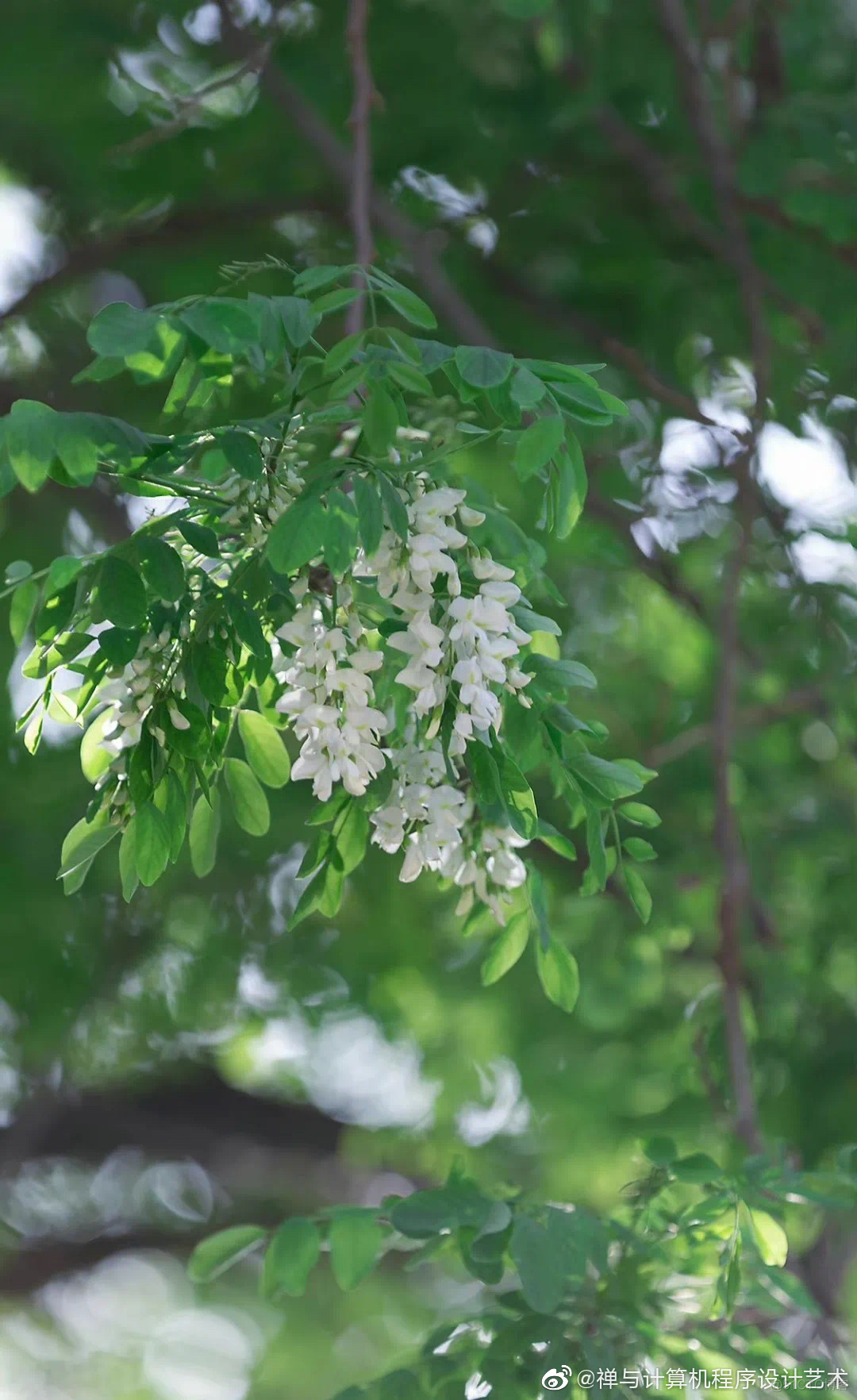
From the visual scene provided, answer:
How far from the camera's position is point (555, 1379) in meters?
1.26

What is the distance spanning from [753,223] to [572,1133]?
1945 millimetres

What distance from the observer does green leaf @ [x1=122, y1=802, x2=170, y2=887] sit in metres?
0.96

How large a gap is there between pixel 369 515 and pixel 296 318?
177mm

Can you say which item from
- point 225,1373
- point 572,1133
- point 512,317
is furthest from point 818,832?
point 225,1373

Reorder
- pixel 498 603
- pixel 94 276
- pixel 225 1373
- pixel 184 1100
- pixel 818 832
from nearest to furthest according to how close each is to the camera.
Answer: pixel 498 603 < pixel 818 832 < pixel 94 276 < pixel 184 1100 < pixel 225 1373

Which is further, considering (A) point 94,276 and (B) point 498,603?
(A) point 94,276

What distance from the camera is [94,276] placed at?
10.1ft

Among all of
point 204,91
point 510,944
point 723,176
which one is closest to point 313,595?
point 510,944

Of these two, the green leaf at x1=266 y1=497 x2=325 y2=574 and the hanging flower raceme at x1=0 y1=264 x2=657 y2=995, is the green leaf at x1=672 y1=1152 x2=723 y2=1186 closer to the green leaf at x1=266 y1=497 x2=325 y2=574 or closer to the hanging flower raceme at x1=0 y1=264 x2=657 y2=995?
the hanging flower raceme at x1=0 y1=264 x2=657 y2=995

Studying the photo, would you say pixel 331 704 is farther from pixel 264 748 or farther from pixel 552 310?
pixel 552 310

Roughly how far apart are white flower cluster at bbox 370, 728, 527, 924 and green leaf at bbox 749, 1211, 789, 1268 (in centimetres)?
50

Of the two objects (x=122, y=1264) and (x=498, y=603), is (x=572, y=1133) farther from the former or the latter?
(x=122, y=1264)

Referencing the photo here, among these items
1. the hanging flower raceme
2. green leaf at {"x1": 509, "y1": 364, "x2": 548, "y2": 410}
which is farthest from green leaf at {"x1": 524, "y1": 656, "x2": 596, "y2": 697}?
green leaf at {"x1": 509, "y1": 364, "x2": 548, "y2": 410}

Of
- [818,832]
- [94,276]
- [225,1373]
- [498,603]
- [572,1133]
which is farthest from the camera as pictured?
[225,1373]
